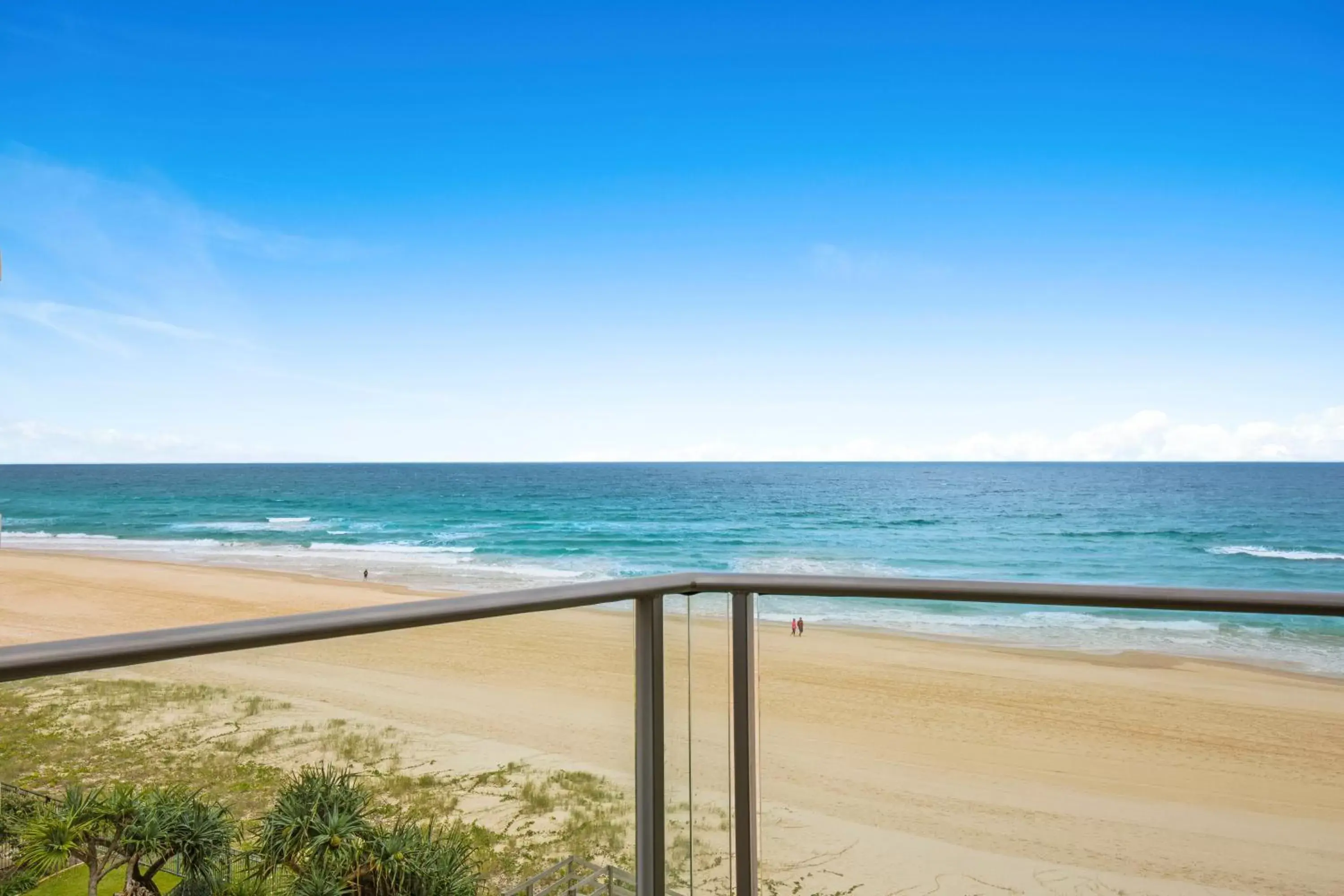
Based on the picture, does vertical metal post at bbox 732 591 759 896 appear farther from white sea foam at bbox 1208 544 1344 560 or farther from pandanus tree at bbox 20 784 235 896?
white sea foam at bbox 1208 544 1344 560

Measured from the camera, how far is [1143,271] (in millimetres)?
19031

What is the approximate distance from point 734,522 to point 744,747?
67.2 feet

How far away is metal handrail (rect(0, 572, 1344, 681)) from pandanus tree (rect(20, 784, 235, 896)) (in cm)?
18

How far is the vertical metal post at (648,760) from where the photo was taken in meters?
1.42

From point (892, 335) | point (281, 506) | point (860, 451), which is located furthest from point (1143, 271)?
point (281, 506)

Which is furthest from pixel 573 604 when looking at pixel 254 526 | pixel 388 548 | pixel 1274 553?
pixel 254 526

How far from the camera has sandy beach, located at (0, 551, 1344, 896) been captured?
1.19 meters

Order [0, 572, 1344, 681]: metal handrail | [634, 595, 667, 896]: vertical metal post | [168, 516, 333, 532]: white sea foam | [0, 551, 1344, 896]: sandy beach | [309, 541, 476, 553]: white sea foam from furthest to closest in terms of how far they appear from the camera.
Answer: [168, 516, 333, 532]: white sea foam
[309, 541, 476, 553]: white sea foam
[634, 595, 667, 896]: vertical metal post
[0, 551, 1344, 896]: sandy beach
[0, 572, 1344, 681]: metal handrail

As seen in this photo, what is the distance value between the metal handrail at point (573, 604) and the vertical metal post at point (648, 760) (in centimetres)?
7

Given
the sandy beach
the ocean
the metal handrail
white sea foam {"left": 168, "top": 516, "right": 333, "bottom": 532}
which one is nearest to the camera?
the metal handrail

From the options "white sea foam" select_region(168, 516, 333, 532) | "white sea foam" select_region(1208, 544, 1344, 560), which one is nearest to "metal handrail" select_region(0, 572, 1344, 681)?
"white sea foam" select_region(1208, 544, 1344, 560)

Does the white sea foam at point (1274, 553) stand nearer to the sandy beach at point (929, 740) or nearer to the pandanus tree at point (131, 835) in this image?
the sandy beach at point (929, 740)

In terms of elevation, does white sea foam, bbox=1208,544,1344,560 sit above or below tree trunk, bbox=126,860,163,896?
below

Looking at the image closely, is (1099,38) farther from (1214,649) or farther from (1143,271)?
(1214,649)
